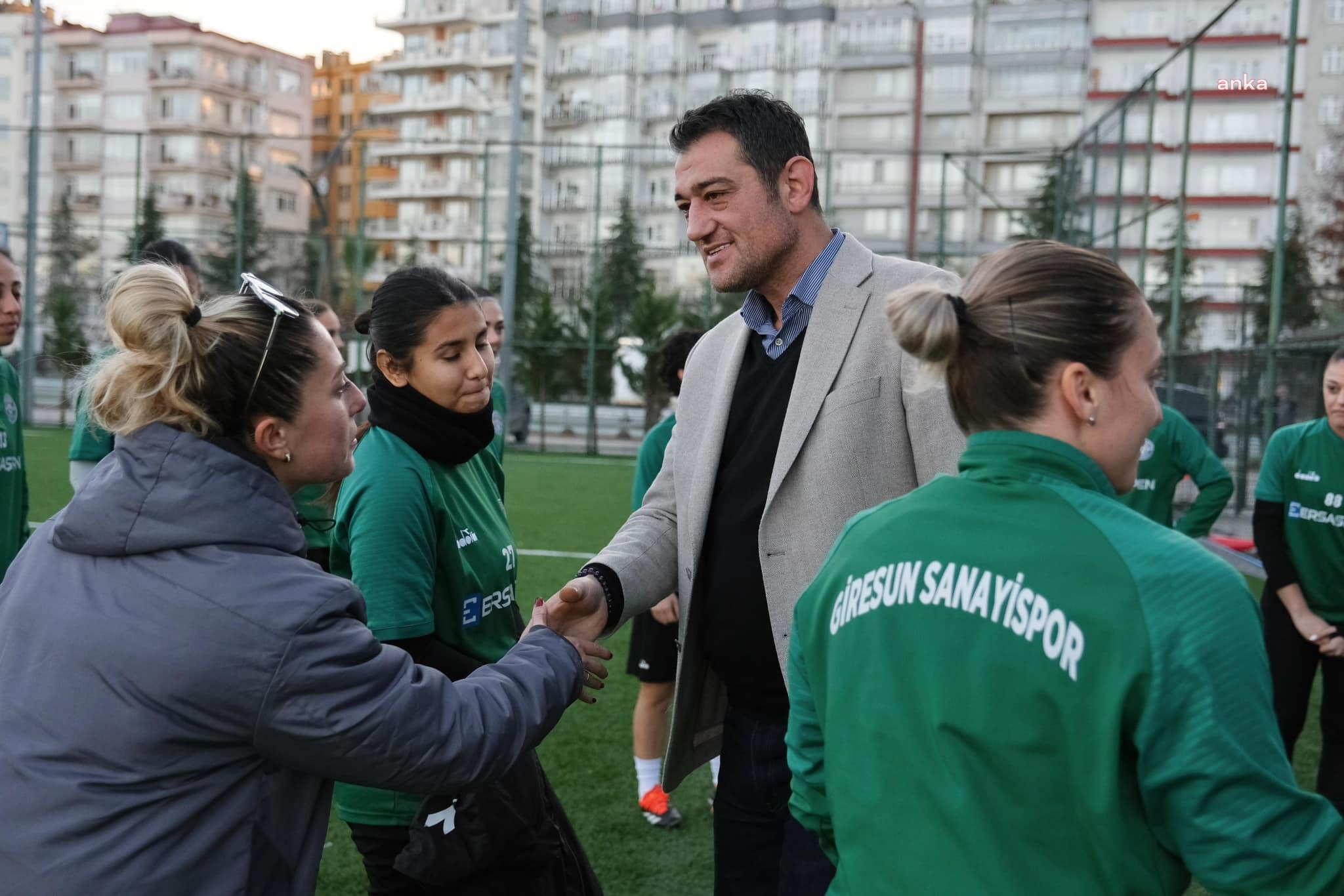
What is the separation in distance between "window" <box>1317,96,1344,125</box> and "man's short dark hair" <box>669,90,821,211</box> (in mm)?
10885

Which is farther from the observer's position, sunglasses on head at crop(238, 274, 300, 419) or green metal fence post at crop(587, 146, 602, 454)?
green metal fence post at crop(587, 146, 602, 454)

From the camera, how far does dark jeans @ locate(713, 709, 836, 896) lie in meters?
2.81

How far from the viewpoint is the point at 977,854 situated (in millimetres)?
1499

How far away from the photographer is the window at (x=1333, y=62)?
1164cm

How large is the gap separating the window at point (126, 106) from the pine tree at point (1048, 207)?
188ft

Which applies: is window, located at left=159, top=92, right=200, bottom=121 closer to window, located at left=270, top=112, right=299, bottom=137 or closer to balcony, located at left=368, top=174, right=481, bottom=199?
window, located at left=270, top=112, right=299, bottom=137

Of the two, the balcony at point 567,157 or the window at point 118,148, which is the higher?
the window at point 118,148

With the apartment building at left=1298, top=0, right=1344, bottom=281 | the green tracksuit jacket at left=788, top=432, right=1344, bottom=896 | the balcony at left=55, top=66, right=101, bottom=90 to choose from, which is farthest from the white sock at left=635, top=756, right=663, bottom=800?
the balcony at left=55, top=66, right=101, bottom=90

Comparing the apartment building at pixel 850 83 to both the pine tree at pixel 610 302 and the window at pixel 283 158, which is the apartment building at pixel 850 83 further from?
the window at pixel 283 158

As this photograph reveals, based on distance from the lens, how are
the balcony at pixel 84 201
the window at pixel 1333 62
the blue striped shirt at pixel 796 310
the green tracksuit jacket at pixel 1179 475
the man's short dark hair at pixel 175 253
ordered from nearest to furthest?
the blue striped shirt at pixel 796 310 → the man's short dark hair at pixel 175 253 → the green tracksuit jacket at pixel 1179 475 → the window at pixel 1333 62 → the balcony at pixel 84 201

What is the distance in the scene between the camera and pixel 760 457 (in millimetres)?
2811

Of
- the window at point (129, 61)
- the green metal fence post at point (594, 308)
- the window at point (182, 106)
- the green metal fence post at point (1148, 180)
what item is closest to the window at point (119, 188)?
the green metal fence post at point (594, 308)

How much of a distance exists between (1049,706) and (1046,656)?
0.19ft

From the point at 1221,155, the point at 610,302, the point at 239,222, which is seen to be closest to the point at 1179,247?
the point at 1221,155
